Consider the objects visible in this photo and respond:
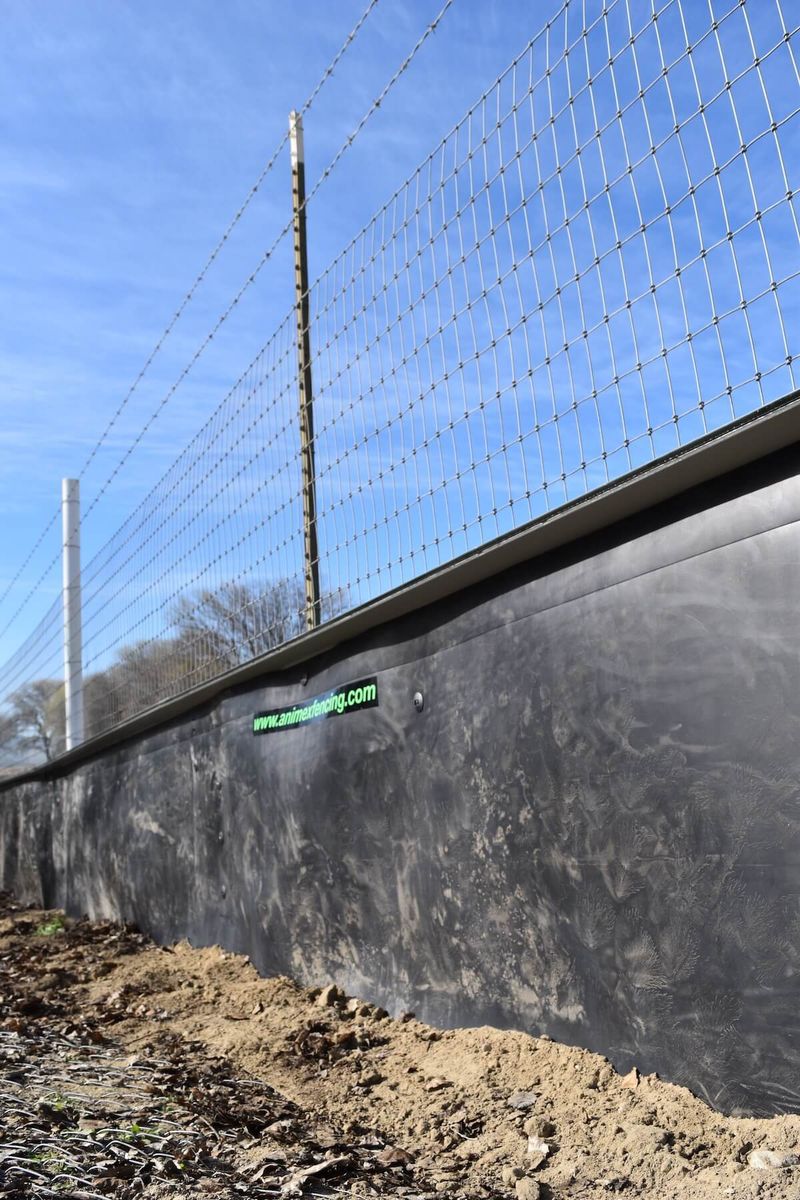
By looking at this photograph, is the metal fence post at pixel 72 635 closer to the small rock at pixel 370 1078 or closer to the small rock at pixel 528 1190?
the small rock at pixel 370 1078

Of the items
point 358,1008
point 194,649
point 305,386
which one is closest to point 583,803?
point 358,1008

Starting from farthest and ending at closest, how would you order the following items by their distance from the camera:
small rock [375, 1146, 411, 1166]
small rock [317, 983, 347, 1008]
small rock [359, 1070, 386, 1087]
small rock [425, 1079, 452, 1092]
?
1. small rock [317, 983, 347, 1008]
2. small rock [359, 1070, 386, 1087]
3. small rock [425, 1079, 452, 1092]
4. small rock [375, 1146, 411, 1166]

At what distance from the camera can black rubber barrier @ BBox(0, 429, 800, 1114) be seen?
2.74m

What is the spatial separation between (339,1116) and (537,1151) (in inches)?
31.0

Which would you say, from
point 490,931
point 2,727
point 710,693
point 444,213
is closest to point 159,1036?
Answer: point 490,931

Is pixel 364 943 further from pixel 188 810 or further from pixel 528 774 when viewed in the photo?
pixel 188 810

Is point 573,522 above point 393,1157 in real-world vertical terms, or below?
above

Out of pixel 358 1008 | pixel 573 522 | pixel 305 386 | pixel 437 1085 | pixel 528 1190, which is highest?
pixel 305 386

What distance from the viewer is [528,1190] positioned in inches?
104

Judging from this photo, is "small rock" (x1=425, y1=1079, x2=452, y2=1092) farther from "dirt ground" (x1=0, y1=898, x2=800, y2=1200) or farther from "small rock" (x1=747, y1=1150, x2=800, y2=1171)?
"small rock" (x1=747, y1=1150, x2=800, y2=1171)

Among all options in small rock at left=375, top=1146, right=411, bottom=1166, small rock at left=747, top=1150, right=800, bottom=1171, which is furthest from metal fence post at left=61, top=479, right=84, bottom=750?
small rock at left=747, top=1150, right=800, bottom=1171

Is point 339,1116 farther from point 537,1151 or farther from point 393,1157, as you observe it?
point 537,1151

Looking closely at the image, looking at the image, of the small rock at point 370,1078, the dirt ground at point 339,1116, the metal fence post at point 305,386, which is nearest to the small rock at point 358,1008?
the dirt ground at point 339,1116

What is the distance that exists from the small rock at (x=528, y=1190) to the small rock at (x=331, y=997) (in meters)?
2.04
